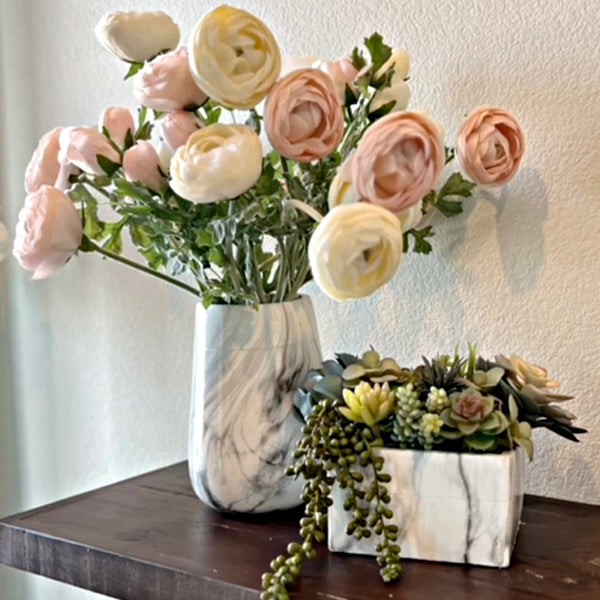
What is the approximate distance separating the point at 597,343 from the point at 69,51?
84 cm

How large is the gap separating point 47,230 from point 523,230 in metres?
0.47

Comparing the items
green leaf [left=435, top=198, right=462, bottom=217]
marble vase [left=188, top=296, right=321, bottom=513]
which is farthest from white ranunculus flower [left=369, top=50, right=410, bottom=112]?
marble vase [left=188, top=296, right=321, bottom=513]

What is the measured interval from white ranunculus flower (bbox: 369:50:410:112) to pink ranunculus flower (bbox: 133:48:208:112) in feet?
0.55

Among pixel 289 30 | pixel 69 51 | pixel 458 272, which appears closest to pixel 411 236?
pixel 458 272

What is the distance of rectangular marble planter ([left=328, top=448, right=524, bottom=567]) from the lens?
64 centimetres

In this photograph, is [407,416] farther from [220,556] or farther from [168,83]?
[168,83]

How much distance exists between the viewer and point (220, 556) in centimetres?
70

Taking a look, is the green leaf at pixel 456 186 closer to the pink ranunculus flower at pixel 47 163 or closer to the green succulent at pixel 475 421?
the green succulent at pixel 475 421

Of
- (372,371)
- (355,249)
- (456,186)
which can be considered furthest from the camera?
(456,186)

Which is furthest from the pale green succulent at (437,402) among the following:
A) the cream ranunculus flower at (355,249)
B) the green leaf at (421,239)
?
the green leaf at (421,239)

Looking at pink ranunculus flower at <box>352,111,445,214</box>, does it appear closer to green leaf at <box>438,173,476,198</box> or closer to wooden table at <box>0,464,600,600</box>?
green leaf at <box>438,173,476,198</box>

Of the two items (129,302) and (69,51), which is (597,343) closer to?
(129,302)

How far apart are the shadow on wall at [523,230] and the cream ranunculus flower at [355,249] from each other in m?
0.26

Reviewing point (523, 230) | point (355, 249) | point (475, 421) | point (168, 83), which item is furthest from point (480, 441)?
point (168, 83)
